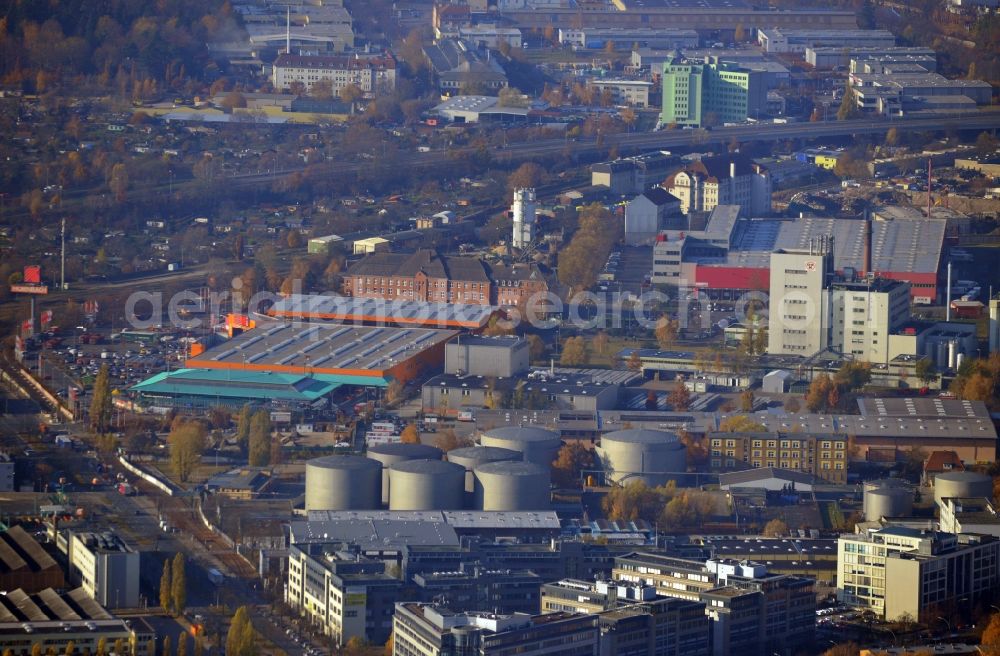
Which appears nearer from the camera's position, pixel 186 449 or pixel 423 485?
pixel 423 485

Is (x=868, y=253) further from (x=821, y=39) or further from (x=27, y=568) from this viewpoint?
(x=821, y=39)

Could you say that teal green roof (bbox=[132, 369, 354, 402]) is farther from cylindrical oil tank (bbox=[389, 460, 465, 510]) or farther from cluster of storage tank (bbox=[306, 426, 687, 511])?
cylindrical oil tank (bbox=[389, 460, 465, 510])

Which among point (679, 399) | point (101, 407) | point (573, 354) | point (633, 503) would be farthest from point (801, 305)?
point (101, 407)

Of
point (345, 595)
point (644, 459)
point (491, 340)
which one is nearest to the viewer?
point (345, 595)

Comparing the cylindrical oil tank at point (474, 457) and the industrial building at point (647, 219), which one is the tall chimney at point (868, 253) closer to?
the industrial building at point (647, 219)

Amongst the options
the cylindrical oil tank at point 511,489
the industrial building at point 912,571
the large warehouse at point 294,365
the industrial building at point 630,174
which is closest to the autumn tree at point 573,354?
the large warehouse at point 294,365

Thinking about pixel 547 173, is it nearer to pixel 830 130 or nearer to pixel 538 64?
pixel 830 130
